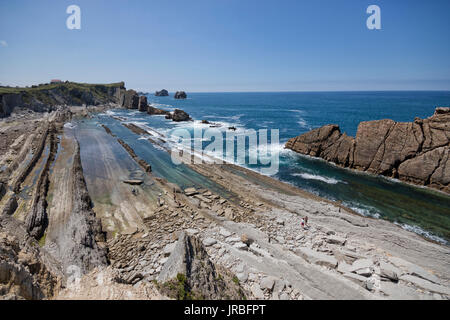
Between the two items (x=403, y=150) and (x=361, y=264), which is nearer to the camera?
(x=361, y=264)

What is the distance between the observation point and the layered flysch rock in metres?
27.0

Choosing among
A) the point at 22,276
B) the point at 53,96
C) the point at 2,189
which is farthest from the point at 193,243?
the point at 53,96

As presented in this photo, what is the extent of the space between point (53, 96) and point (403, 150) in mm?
151243

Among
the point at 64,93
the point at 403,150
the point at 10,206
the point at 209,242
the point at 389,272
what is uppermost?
the point at 64,93

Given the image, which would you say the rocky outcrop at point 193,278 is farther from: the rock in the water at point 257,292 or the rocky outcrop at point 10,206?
the rocky outcrop at point 10,206

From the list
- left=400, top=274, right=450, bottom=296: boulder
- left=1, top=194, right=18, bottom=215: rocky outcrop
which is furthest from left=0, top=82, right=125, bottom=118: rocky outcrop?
left=400, top=274, right=450, bottom=296: boulder

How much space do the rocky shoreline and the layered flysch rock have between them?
14508 mm

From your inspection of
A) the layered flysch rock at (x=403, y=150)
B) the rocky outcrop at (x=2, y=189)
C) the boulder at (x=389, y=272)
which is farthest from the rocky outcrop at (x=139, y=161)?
the layered flysch rock at (x=403, y=150)

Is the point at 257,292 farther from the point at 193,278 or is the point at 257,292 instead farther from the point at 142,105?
the point at 142,105

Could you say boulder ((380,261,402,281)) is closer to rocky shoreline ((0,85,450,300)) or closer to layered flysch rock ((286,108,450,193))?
rocky shoreline ((0,85,450,300))

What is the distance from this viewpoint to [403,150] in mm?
29719

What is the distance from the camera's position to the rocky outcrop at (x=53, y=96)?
78688 millimetres
